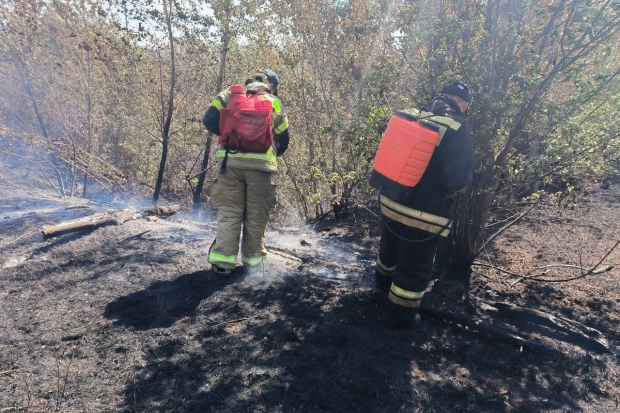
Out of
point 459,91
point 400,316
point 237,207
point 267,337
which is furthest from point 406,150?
point 237,207

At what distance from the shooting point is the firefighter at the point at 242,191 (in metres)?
3.83

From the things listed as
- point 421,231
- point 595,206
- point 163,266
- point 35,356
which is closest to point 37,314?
point 35,356

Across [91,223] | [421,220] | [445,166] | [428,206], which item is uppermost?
[445,166]

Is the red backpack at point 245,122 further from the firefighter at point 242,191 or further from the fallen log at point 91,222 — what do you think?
the fallen log at point 91,222

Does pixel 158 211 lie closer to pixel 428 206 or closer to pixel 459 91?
pixel 428 206

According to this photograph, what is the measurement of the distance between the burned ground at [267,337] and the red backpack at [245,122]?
126cm

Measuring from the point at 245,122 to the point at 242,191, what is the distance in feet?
2.25

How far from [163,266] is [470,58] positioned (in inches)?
135

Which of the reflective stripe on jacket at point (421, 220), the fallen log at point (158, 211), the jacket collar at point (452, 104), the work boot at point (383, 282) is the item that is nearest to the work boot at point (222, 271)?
the work boot at point (383, 282)

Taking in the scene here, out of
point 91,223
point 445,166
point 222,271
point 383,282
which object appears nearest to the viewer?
point 445,166

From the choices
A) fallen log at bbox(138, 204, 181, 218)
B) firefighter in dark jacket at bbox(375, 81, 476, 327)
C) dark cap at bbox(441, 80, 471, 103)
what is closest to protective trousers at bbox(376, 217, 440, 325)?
firefighter in dark jacket at bbox(375, 81, 476, 327)

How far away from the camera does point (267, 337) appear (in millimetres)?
2838

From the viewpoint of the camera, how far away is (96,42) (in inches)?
364

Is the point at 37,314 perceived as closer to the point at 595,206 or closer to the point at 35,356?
the point at 35,356
